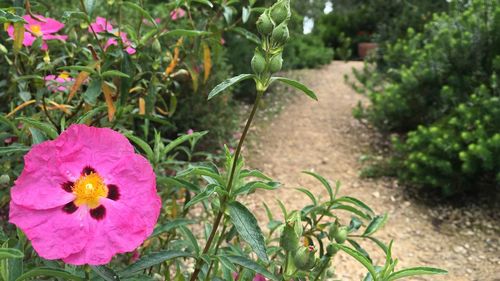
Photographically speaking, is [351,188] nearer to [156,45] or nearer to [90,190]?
[156,45]

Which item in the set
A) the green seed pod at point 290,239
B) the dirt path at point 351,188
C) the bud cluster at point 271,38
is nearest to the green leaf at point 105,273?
the green seed pod at point 290,239

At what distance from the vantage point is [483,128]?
10.4ft

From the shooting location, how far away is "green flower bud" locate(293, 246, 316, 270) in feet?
3.03

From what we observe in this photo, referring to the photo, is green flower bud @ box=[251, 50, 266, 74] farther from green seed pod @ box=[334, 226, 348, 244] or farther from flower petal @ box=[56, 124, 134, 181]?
green seed pod @ box=[334, 226, 348, 244]

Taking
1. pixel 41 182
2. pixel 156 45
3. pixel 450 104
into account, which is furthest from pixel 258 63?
pixel 450 104

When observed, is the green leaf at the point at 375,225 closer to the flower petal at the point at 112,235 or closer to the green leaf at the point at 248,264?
the green leaf at the point at 248,264

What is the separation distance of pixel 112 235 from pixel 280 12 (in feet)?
1.37

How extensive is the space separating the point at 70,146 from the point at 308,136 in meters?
4.03

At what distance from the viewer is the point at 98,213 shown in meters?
0.84

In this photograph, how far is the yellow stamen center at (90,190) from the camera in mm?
851

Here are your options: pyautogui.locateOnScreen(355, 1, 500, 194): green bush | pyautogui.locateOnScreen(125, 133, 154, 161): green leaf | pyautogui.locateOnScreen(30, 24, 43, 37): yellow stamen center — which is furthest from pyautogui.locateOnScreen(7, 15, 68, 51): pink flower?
pyautogui.locateOnScreen(355, 1, 500, 194): green bush

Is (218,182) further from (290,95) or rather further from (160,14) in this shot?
(290,95)

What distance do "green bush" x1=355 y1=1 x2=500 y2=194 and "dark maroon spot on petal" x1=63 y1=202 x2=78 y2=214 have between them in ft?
8.59

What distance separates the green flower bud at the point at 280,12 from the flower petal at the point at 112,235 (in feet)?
1.21
